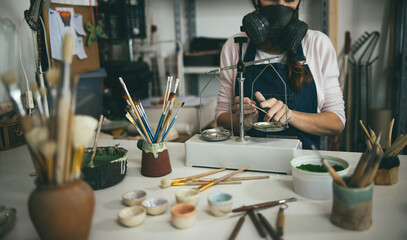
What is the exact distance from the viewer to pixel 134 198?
95 cm

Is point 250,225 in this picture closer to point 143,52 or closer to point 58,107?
point 58,107

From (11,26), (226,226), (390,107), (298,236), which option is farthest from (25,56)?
(390,107)

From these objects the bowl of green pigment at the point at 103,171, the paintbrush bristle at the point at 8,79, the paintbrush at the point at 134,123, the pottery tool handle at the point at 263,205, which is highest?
the paintbrush bristle at the point at 8,79

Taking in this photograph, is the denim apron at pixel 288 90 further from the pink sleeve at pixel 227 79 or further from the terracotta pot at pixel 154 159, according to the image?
the terracotta pot at pixel 154 159

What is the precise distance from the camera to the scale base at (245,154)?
1126 mm

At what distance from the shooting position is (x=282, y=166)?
1127 mm

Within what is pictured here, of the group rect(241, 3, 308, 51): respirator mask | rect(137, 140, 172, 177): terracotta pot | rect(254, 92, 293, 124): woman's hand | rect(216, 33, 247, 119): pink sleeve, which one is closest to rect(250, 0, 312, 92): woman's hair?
rect(241, 3, 308, 51): respirator mask

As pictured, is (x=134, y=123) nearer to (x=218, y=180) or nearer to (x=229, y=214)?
(x=218, y=180)

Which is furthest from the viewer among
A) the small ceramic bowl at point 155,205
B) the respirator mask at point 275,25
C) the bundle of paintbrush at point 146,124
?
the respirator mask at point 275,25

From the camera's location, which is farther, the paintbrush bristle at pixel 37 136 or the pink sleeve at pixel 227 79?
the pink sleeve at pixel 227 79

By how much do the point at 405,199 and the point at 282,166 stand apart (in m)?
0.36

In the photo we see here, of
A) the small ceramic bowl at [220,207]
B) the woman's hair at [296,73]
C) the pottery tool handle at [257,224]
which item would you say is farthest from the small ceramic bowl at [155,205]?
the woman's hair at [296,73]

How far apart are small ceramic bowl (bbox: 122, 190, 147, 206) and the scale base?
32cm

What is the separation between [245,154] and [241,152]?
2 centimetres
